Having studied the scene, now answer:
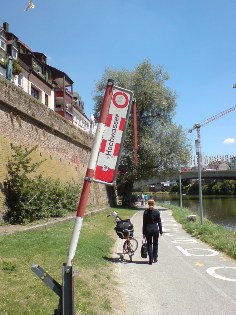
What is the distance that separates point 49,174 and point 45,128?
7.72 ft

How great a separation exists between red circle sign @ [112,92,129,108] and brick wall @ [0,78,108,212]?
10.4 meters

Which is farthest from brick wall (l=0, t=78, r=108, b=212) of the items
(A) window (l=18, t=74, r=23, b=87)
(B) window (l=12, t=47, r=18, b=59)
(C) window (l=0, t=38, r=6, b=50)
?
(B) window (l=12, t=47, r=18, b=59)

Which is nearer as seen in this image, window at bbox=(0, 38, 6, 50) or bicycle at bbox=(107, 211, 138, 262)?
bicycle at bbox=(107, 211, 138, 262)

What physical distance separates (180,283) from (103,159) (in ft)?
15.1

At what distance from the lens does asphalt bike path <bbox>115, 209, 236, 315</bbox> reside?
20.5 ft

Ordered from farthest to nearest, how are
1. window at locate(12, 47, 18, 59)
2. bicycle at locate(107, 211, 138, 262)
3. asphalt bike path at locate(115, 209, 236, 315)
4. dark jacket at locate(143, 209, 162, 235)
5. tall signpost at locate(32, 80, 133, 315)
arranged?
window at locate(12, 47, 18, 59), bicycle at locate(107, 211, 138, 262), dark jacket at locate(143, 209, 162, 235), asphalt bike path at locate(115, 209, 236, 315), tall signpost at locate(32, 80, 133, 315)

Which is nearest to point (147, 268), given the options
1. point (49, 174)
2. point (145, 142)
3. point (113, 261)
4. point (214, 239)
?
point (113, 261)

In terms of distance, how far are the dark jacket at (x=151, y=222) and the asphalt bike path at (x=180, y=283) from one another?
0.84 metres

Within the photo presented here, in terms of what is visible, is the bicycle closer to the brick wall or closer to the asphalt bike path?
the asphalt bike path

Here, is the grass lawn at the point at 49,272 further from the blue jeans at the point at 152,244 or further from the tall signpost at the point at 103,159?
the tall signpost at the point at 103,159

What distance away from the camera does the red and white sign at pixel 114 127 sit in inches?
165

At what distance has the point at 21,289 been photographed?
6113mm

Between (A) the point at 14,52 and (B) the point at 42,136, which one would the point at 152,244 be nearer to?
(B) the point at 42,136

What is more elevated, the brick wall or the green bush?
the brick wall
